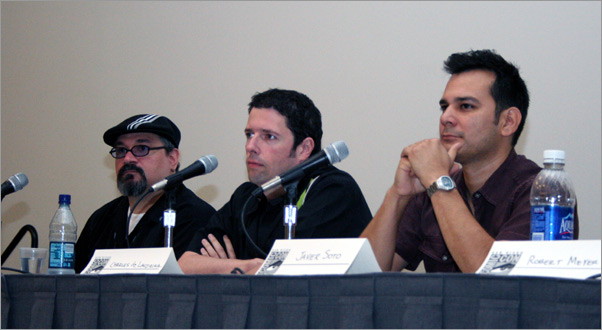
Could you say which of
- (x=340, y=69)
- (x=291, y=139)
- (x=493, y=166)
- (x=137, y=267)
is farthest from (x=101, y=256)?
(x=340, y=69)

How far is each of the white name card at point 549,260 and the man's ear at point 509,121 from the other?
0.78 meters

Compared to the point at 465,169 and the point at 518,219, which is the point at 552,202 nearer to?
the point at 518,219

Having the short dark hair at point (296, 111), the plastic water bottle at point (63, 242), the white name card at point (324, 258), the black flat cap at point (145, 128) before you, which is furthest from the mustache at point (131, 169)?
the white name card at point (324, 258)

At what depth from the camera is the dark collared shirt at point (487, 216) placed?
6.76 ft

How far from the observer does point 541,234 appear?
1.77 meters

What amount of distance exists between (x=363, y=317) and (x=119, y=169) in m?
1.79

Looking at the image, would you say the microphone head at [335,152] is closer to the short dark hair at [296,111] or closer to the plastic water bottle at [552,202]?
the plastic water bottle at [552,202]

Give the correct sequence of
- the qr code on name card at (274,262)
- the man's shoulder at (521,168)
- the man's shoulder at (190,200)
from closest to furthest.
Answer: the qr code on name card at (274,262)
the man's shoulder at (521,168)
the man's shoulder at (190,200)

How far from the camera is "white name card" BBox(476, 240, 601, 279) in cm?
138

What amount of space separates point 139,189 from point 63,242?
0.57 meters

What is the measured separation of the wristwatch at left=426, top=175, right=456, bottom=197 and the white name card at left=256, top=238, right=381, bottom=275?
515 millimetres

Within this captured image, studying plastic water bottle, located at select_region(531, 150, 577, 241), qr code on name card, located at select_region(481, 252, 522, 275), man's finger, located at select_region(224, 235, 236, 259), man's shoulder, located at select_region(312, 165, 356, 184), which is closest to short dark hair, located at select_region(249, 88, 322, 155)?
man's shoulder, located at select_region(312, 165, 356, 184)

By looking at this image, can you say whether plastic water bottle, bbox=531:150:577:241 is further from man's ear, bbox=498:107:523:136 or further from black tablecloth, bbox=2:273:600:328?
black tablecloth, bbox=2:273:600:328

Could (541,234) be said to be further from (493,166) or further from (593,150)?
(593,150)
